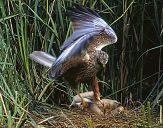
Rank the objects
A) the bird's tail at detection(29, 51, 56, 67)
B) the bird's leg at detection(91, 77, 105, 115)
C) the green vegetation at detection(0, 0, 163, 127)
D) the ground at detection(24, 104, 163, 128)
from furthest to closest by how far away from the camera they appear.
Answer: the green vegetation at detection(0, 0, 163, 127) < the bird's tail at detection(29, 51, 56, 67) < the bird's leg at detection(91, 77, 105, 115) < the ground at detection(24, 104, 163, 128)

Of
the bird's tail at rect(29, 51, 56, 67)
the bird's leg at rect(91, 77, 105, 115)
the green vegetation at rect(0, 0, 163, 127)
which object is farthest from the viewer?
the green vegetation at rect(0, 0, 163, 127)

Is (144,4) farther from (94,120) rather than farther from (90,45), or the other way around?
(94,120)

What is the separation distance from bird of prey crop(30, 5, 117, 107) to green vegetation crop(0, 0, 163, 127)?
0.20 m

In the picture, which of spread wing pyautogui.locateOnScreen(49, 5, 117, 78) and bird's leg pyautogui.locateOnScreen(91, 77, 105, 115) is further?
bird's leg pyautogui.locateOnScreen(91, 77, 105, 115)

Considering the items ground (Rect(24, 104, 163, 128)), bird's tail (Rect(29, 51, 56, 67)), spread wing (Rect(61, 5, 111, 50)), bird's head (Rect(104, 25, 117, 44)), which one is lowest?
ground (Rect(24, 104, 163, 128))

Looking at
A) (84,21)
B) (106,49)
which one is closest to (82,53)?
(84,21)

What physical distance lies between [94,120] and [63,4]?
1.07m

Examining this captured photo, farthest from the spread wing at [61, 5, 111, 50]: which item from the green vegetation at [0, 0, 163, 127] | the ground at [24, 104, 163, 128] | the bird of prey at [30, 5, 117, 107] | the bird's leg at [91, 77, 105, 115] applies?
the ground at [24, 104, 163, 128]

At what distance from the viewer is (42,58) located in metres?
4.32

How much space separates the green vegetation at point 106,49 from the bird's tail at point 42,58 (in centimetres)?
9

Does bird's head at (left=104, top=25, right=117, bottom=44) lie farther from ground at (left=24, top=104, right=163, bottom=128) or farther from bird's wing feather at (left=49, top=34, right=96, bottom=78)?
ground at (left=24, top=104, right=163, bottom=128)

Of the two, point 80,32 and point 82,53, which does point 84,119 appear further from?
point 80,32

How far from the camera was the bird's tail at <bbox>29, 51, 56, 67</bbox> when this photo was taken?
4289mm

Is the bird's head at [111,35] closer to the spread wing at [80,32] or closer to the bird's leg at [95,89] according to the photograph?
the spread wing at [80,32]
